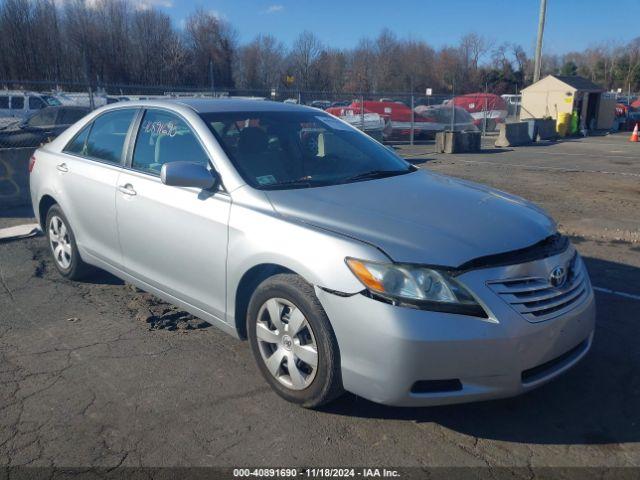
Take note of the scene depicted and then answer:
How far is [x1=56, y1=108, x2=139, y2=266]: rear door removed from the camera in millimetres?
4465

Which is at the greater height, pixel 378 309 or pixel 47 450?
pixel 378 309

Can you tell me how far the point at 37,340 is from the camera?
4.17m

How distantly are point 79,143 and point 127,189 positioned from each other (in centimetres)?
125

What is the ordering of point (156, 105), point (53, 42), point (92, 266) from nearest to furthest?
point (156, 105) < point (92, 266) < point (53, 42)

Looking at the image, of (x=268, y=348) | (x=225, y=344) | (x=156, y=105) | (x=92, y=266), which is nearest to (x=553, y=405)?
(x=268, y=348)

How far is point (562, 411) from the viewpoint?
3168 millimetres

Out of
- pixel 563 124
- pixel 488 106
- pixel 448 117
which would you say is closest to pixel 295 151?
pixel 448 117

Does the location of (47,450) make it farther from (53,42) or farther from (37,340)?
(53,42)

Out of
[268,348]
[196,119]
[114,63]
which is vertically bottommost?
[268,348]

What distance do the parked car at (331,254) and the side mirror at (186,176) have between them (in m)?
0.01

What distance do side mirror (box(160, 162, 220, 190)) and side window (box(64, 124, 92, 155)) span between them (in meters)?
1.88

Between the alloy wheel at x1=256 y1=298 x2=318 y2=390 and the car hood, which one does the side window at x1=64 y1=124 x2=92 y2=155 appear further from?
the alloy wheel at x1=256 y1=298 x2=318 y2=390

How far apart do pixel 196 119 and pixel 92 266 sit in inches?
82.5

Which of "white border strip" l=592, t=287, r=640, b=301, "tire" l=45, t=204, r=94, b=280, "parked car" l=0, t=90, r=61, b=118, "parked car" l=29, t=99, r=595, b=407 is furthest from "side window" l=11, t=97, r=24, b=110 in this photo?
"white border strip" l=592, t=287, r=640, b=301
